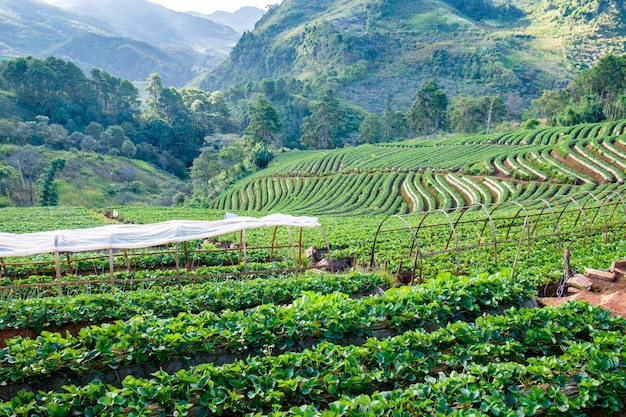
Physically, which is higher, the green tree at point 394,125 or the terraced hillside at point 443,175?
the green tree at point 394,125

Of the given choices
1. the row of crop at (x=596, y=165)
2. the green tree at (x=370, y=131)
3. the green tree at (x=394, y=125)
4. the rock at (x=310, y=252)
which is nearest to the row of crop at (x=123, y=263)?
the rock at (x=310, y=252)

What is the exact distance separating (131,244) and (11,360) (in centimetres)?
594

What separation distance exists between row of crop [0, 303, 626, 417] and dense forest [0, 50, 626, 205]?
2340 inches

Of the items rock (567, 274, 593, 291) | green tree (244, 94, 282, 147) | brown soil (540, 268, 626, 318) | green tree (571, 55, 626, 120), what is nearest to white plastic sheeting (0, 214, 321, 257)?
brown soil (540, 268, 626, 318)

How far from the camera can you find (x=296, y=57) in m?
179

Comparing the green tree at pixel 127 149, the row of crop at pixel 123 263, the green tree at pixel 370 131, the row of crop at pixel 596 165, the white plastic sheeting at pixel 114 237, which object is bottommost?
the row of crop at pixel 123 263

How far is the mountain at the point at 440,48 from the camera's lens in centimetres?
13100

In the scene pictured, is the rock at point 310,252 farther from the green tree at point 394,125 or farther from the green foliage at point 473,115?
the green tree at point 394,125

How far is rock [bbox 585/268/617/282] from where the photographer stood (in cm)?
1090

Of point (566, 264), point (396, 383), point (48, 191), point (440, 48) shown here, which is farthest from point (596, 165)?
point (440, 48)

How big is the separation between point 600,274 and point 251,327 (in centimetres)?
894

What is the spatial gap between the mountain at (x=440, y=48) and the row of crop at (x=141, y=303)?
4821 inches

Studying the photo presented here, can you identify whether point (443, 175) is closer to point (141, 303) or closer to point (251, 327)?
point (141, 303)

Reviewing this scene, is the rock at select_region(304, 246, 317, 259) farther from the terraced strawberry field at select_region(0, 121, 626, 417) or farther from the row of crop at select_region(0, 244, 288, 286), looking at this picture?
the terraced strawberry field at select_region(0, 121, 626, 417)
